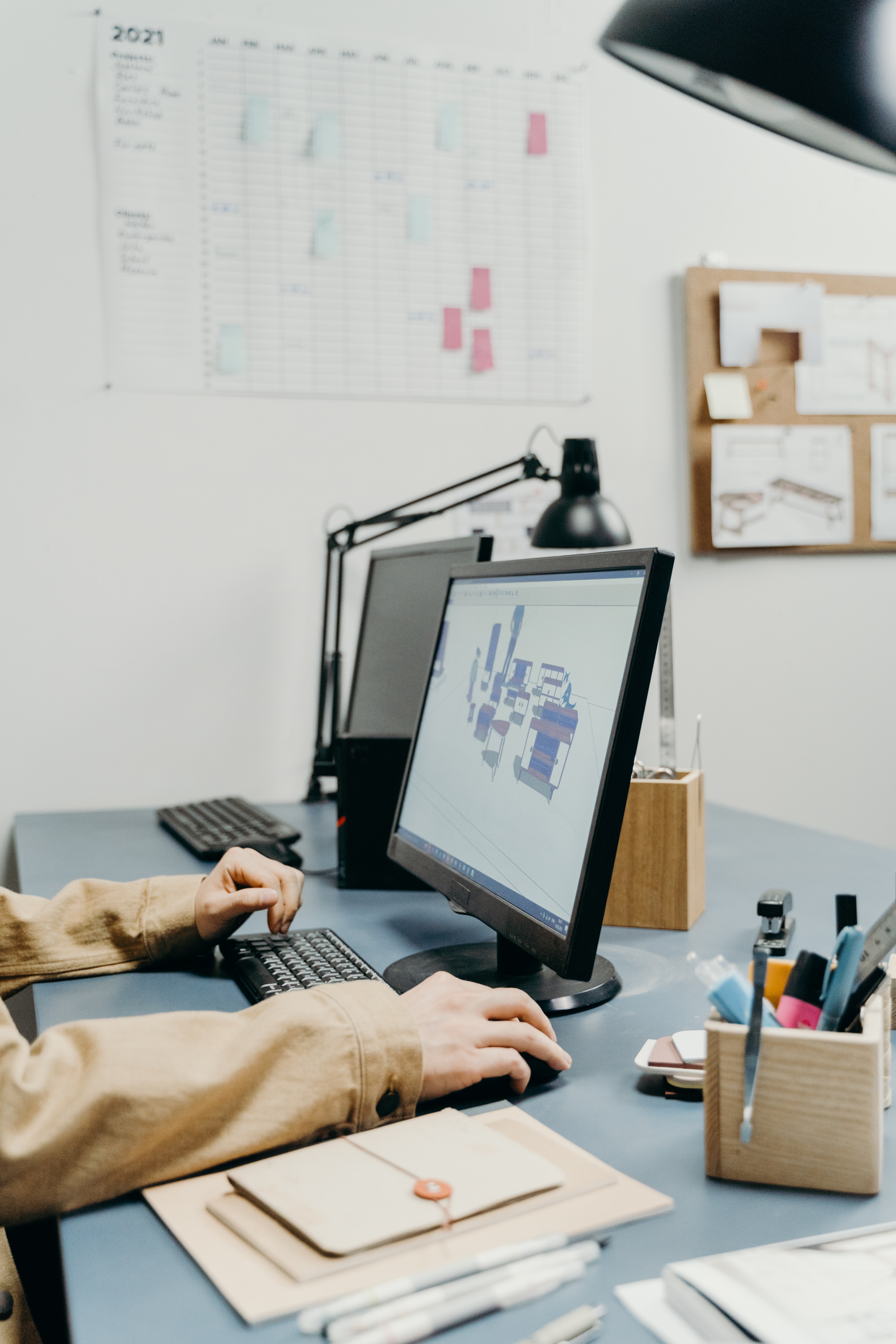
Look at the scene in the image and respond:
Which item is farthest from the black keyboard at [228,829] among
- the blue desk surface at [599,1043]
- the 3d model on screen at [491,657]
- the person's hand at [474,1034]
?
the person's hand at [474,1034]

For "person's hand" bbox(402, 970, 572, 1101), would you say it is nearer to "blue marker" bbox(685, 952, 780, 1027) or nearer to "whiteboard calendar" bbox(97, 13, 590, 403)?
"blue marker" bbox(685, 952, 780, 1027)

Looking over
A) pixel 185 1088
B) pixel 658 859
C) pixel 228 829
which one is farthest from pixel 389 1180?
pixel 228 829

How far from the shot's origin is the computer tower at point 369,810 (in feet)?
4.36

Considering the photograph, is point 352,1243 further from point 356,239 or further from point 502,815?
point 356,239

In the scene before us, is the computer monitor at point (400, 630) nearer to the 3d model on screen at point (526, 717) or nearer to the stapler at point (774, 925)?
the 3d model on screen at point (526, 717)

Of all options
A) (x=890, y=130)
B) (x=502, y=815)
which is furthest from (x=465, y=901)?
(x=890, y=130)

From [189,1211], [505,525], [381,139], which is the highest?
[381,139]

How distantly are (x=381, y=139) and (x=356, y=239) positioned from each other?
19 cm

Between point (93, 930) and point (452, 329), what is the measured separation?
1450 millimetres

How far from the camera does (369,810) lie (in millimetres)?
1344

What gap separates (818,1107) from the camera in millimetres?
614

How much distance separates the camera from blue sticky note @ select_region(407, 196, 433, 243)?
2.10m

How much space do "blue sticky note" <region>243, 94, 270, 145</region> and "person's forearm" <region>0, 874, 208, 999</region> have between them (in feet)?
4.89

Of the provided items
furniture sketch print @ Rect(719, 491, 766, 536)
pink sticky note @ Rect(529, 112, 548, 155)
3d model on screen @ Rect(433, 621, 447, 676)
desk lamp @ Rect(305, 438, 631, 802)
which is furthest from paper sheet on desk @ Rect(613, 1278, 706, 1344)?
pink sticky note @ Rect(529, 112, 548, 155)
